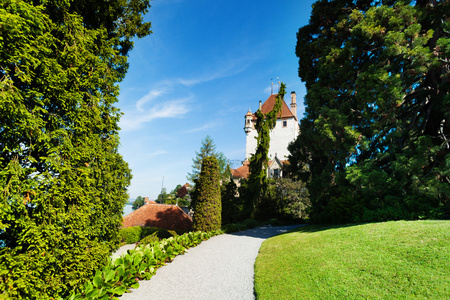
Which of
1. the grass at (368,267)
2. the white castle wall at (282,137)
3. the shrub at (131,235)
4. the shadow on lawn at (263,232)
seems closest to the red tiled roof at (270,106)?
the white castle wall at (282,137)

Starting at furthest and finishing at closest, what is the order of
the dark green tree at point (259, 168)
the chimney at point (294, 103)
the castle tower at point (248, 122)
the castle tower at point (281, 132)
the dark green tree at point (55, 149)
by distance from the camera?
the castle tower at point (248, 122) → the chimney at point (294, 103) → the castle tower at point (281, 132) → the dark green tree at point (259, 168) → the dark green tree at point (55, 149)

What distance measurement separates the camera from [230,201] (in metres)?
20.1

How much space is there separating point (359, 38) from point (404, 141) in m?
5.34

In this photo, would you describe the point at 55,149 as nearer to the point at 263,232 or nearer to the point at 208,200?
the point at 208,200

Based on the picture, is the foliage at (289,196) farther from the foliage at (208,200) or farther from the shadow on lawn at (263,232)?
the foliage at (208,200)

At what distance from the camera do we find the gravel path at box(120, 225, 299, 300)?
5.18 metres

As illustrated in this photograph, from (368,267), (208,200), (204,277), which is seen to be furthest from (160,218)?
(368,267)

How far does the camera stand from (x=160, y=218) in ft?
67.9

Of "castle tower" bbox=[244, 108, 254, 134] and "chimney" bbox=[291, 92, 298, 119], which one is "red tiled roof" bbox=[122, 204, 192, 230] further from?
"chimney" bbox=[291, 92, 298, 119]

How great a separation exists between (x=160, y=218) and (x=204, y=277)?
51.7 feet

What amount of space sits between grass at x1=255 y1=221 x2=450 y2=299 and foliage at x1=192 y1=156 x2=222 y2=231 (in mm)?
5467

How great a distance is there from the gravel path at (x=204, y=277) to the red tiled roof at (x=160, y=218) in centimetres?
1147

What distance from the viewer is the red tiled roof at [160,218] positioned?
789 inches

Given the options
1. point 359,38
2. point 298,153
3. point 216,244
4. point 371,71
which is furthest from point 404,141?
point 216,244
